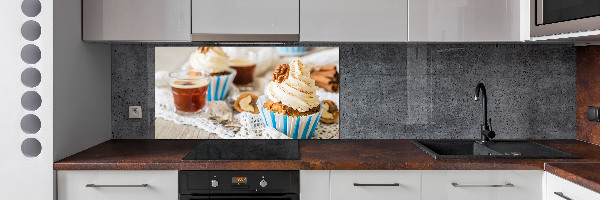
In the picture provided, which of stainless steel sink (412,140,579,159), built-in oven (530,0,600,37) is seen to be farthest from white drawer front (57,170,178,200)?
built-in oven (530,0,600,37)

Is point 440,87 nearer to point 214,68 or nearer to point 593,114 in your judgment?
point 593,114

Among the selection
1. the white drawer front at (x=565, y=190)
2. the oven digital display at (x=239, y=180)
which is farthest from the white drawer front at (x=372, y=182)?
the white drawer front at (x=565, y=190)

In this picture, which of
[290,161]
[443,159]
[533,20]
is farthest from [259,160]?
[533,20]

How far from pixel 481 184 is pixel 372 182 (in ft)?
1.45

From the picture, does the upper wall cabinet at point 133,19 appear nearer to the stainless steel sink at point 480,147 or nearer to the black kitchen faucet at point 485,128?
the stainless steel sink at point 480,147

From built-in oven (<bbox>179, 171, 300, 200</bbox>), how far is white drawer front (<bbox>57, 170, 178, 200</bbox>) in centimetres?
8

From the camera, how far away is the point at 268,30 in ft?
7.39

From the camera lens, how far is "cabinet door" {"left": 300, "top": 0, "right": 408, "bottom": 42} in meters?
2.25

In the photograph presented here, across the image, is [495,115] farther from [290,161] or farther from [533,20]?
[290,161]

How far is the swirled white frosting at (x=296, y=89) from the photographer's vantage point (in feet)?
8.34
